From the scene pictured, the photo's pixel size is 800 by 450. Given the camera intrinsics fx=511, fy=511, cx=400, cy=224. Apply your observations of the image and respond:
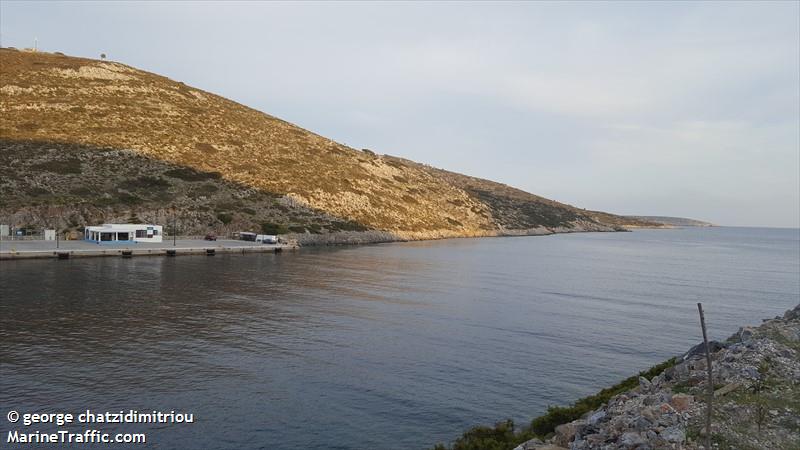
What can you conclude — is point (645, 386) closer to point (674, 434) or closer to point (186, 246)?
point (674, 434)

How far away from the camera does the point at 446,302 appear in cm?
5016

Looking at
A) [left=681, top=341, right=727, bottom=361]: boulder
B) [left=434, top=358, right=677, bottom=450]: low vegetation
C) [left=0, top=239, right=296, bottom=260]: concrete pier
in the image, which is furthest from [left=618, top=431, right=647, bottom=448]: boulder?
[left=0, top=239, right=296, bottom=260]: concrete pier

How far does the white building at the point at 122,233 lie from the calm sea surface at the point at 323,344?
1887 centimetres

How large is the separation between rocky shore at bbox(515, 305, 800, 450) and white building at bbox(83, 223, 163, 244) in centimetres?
8486

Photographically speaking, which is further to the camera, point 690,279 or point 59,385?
point 690,279

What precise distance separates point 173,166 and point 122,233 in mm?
35683

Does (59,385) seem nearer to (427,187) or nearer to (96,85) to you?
(96,85)

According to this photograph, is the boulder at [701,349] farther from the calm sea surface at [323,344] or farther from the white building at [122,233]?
the white building at [122,233]

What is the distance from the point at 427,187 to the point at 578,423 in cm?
A: 16382

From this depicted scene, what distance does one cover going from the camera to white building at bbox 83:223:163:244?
84312 millimetres

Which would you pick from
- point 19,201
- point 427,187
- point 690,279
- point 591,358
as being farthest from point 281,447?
point 427,187

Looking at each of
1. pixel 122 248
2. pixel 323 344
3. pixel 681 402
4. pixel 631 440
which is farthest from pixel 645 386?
pixel 122 248

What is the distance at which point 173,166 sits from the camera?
118 meters

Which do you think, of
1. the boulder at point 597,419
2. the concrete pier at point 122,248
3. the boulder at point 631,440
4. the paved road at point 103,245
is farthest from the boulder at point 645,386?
the paved road at point 103,245
